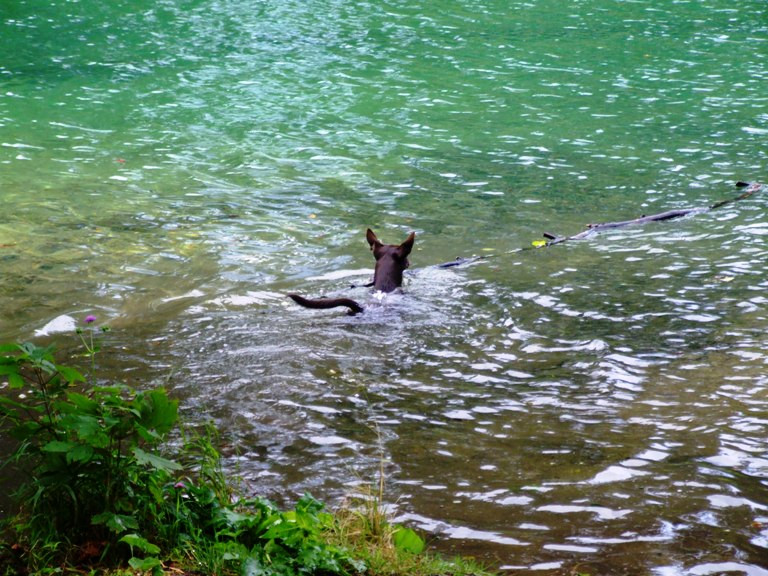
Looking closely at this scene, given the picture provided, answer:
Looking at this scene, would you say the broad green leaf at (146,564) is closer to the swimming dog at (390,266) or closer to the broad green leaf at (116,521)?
the broad green leaf at (116,521)

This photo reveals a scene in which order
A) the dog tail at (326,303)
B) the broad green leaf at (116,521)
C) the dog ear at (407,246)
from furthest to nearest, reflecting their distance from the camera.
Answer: the dog ear at (407,246) → the dog tail at (326,303) → the broad green leaf at (116,521)

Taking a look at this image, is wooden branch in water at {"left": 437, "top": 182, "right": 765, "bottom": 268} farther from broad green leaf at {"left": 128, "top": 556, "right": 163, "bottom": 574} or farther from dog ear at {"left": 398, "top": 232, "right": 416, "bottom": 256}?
broad green leaf at {"left": 128, "top": 556, "right": 163, "bottom": 574}

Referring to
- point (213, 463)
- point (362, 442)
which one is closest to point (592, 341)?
point (362, 442)

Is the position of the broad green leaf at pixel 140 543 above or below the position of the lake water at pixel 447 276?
above

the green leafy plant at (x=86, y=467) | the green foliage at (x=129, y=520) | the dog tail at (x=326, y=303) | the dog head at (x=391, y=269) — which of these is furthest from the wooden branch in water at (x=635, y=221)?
the green leafy plant at (x=86, y=467)

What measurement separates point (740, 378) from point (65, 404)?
4.50 meters

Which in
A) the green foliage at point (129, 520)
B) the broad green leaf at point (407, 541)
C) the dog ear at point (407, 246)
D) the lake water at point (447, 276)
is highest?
the green foliage at point (129, 520)

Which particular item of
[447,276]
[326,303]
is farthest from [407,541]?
[447,276]

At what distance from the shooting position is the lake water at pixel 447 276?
5074mm

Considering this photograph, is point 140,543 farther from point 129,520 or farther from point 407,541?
point 407,541

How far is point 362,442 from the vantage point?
221 inches

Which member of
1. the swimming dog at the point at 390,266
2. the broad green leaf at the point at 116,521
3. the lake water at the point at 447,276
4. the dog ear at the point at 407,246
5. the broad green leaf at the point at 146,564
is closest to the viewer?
the broad green leaf at the point at 146,564

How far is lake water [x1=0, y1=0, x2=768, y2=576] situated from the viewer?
5.07m

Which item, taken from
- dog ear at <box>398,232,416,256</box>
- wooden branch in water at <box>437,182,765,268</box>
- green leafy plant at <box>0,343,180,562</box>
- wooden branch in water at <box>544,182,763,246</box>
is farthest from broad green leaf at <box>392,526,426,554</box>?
wooden branch in water at <box>544,182,763,246</box>
